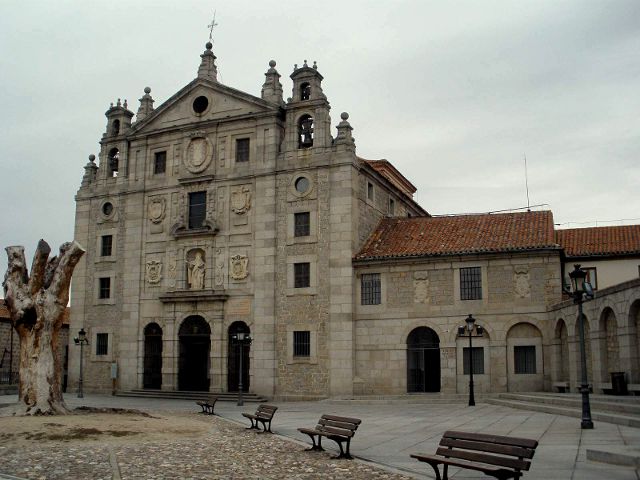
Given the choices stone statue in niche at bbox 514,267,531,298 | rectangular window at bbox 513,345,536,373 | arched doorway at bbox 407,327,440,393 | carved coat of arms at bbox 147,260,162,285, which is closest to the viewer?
rectangular window at bbox 513,345,536,373

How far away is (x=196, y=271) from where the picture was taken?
37594 millimetres

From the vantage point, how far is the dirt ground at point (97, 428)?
16641mm

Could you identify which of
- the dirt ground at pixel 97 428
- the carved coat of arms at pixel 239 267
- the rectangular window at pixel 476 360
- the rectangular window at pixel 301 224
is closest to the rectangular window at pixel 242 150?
the rectangular window at pixel 301 224

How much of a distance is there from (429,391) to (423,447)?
18000 millimetres

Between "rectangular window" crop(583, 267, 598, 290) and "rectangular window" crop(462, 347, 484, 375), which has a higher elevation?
"rectangular window" crop(583, 267, 598, 290)

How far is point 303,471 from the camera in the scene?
12852 mm

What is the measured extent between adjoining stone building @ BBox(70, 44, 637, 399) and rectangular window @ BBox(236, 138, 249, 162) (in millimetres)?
71

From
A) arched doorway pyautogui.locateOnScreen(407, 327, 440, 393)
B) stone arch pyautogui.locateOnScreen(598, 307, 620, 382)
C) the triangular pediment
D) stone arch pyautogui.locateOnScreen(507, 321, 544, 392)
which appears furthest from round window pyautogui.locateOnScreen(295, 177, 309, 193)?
stone arch pyautogui.locateOnScreen(598, 307, 620, 382)

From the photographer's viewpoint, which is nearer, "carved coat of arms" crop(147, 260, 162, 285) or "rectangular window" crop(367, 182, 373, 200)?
"rectangular window" crop(367, 182, 373, 200)

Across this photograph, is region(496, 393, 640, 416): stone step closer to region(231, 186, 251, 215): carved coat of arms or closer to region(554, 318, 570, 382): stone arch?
region(554, 318, 570, 382): stone arch

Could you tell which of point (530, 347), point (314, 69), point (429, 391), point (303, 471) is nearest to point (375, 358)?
point (429, 391)

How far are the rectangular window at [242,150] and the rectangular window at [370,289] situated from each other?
29.9ft

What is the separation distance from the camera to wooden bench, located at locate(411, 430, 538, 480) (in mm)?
9867

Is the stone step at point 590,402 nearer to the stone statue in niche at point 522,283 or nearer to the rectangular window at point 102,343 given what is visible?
the stone statue in niche at point 522,283
